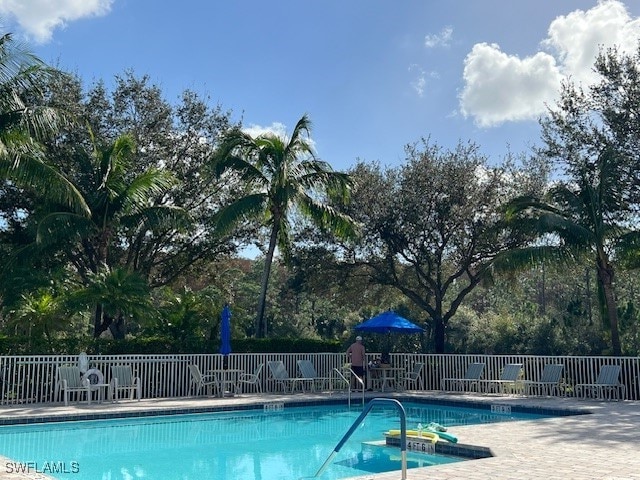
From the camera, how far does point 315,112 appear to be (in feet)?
71.0

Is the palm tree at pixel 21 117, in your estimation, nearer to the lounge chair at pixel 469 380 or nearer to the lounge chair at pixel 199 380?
the lounge chair at pixel 199 380

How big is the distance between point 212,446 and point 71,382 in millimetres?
5687

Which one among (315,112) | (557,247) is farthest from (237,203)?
(557,247)

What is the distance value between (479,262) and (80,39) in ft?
53.8

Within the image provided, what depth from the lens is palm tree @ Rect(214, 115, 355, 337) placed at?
2058 centimetres

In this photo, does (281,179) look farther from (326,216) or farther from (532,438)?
(532,438)

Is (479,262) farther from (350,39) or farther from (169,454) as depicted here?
(169,454)

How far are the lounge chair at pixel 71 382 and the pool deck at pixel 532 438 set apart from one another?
0.40 meters

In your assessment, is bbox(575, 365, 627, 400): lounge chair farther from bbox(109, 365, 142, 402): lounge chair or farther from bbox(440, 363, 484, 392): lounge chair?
bbox(109, 365, 142, 402): lounge chair

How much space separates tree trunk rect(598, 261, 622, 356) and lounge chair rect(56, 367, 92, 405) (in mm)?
13960

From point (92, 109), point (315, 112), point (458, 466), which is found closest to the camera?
point (458, 466)

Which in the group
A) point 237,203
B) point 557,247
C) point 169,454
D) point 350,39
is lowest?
point 169,454

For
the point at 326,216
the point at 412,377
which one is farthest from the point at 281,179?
the point at 412,377

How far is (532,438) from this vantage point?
10.0 metres
